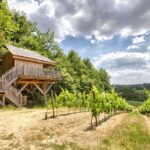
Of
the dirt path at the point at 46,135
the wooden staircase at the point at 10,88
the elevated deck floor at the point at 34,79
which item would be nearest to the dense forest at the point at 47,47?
the elevated deck floor at the point at 34,79

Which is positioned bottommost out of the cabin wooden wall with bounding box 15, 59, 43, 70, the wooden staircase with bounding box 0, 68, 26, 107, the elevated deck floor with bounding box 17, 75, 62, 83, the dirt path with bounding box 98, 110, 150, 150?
the dirt path with bounding box 98, 110, 150, 150

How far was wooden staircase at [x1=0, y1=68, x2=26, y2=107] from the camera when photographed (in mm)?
30156

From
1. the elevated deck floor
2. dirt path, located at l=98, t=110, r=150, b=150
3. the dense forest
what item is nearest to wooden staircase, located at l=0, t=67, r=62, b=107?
the elevated deck floor

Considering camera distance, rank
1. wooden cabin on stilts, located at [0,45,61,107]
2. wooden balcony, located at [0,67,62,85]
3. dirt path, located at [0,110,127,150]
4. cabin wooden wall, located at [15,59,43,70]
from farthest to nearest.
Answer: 1. cabin wooden wall, located at [15,59,43,70]
2. wooden balcony, located at [0,67,62,85]
3. wooden cabin on stilts, located at [0,45,61,107]
4. dirt path, located at [0,110,127,150]

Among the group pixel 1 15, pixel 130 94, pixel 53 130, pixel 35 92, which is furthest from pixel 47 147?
pixel 130 94

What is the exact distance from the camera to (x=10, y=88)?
31.3m

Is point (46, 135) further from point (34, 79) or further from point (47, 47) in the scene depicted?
point (47, 47)

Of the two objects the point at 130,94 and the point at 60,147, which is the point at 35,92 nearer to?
the point at 60,147

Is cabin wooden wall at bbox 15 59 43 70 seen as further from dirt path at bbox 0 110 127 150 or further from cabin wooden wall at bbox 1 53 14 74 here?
dirt path at bbox 0 110 127 150

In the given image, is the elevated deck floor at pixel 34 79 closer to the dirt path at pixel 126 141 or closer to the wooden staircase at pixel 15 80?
the wooden staircase at pixel 15 80

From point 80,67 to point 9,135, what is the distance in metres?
54.8

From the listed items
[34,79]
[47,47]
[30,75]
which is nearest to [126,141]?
[30,75]

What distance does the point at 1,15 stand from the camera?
3023 centimetres

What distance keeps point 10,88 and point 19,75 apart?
8.60 ft
